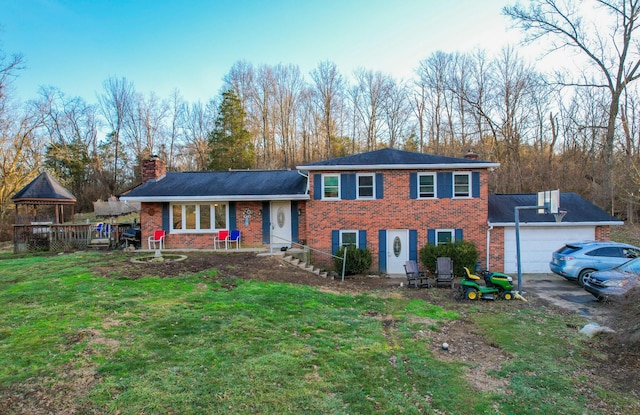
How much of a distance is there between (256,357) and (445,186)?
1248cm

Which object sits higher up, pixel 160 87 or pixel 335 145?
pixel 160 87

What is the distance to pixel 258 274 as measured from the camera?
35.8 feet

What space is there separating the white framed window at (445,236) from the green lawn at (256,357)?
6.59m

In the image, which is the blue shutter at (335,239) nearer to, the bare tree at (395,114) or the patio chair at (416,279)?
the patio chair at (416,279)

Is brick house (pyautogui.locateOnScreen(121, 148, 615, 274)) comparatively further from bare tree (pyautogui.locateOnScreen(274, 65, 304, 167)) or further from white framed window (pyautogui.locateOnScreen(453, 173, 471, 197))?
bare tree (pyautogui.locateOnScreen(274, 65, 304, 167))

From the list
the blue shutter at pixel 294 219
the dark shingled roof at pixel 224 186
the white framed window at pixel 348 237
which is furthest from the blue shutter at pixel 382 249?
the dark shingled roof at pixel 224 186

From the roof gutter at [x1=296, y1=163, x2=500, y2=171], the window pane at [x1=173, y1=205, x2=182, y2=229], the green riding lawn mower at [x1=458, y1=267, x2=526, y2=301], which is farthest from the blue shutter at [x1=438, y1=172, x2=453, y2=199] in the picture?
the window pane at [x1=173, y1=205, x2=182, y2=229]

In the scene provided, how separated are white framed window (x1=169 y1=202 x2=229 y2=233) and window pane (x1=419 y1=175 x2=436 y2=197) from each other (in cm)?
924

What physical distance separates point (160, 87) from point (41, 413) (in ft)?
148

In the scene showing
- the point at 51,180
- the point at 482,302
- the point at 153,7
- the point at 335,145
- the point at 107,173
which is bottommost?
the point at 482,302

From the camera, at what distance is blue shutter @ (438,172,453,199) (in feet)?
49.0

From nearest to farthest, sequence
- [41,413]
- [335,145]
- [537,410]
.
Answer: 1. [41,413]
2. [537,410]
3. [335,145]

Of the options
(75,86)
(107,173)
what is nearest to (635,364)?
(107,173)

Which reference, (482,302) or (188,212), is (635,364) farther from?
(188,212)
